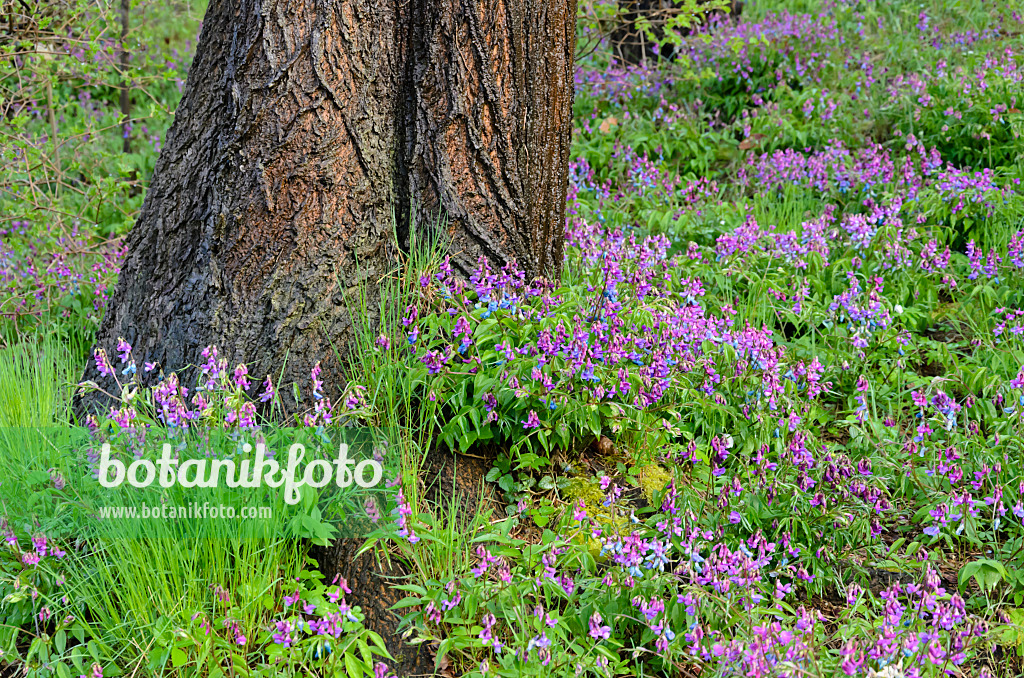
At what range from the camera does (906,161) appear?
14.9 ft

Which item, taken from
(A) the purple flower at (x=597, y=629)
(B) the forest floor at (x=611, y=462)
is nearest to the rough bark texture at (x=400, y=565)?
(B) the forest floor at (x=611, y=462)

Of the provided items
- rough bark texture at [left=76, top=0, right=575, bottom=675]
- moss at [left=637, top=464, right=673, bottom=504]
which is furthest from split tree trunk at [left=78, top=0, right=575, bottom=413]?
moss at [left=637, top=464, right=673, bottom=504]

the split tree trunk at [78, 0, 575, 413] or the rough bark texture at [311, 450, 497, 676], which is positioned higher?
the split tree trunk at [78, 0, 575, 413]

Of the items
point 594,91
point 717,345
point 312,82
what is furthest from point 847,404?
point 594,91

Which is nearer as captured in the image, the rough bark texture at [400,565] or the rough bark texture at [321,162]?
the rough bark texture at [400,565]

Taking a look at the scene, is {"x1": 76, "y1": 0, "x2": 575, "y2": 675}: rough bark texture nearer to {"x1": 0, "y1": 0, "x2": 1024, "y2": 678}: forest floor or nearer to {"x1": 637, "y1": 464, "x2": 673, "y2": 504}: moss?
{"x1": 0, "y1": 0, "x2": 1024, "y2": 678}: forest floor

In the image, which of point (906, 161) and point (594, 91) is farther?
point (594, 91)

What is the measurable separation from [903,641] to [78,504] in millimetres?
2045

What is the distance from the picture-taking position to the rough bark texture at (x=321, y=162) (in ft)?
8.50

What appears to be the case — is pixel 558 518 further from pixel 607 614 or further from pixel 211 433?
pixel 211 433

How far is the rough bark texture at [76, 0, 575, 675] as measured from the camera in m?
2.59

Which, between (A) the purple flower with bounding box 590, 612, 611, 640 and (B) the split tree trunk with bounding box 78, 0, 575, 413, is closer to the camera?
(A) the purple flower with bounding box 590, 612, 611, 640

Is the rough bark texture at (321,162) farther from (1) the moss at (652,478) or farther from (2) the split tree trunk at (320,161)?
(1) the moss at (652,478)

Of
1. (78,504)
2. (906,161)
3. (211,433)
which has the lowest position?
(78,504)
